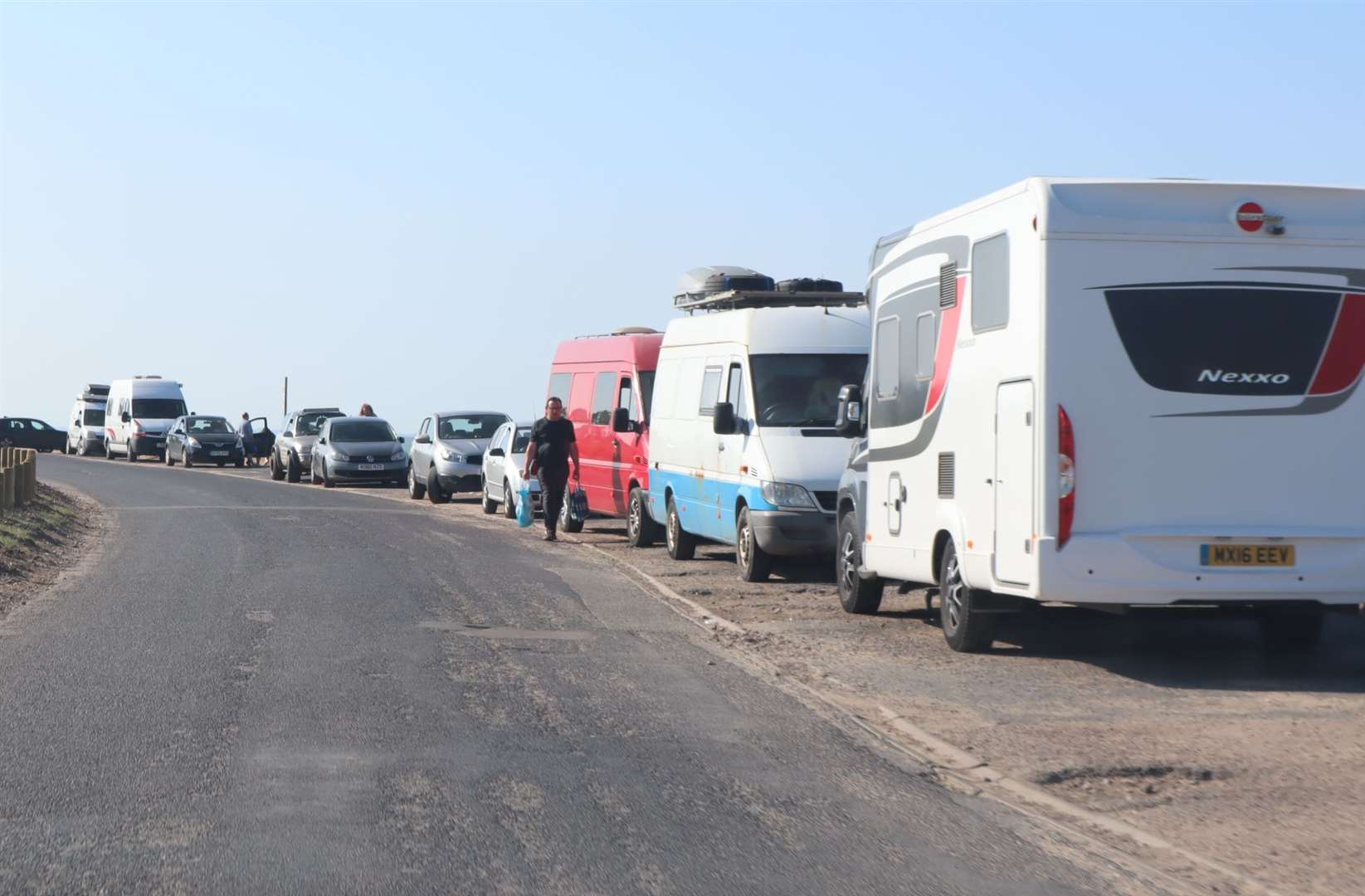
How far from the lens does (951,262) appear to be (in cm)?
1165

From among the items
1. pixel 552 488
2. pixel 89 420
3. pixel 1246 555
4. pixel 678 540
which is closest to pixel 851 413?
pixel 1246 555

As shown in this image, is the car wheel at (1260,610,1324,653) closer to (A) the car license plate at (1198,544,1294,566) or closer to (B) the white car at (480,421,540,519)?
(A) the car license plate at (1198,544,1294,566)

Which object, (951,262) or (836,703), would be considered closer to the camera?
(836,703)

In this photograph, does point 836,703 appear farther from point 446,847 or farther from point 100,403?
point 100,403

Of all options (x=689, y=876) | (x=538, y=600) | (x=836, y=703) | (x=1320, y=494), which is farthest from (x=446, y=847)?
(x=538, y=600)

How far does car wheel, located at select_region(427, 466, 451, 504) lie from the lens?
30.5 m

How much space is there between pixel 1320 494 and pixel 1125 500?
1242mm

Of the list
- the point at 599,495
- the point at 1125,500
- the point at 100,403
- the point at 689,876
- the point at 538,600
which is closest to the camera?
the point at 689,876

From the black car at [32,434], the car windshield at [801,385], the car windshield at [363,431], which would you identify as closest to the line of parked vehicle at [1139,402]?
the car windshield at [801,385]

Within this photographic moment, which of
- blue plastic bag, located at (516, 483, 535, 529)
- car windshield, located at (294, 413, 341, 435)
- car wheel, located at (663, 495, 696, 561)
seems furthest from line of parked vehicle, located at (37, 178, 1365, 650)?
car windshield, located at (294, 413, 341, 435)

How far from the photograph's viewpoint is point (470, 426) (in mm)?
31078

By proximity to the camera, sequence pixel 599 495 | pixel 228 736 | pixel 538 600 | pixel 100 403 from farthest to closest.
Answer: pixel 100 403 < pixel 599 495 < pixel 538 600 < pixel 228 736

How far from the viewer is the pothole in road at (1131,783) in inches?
285

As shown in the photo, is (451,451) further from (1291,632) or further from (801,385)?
(1291,632)
